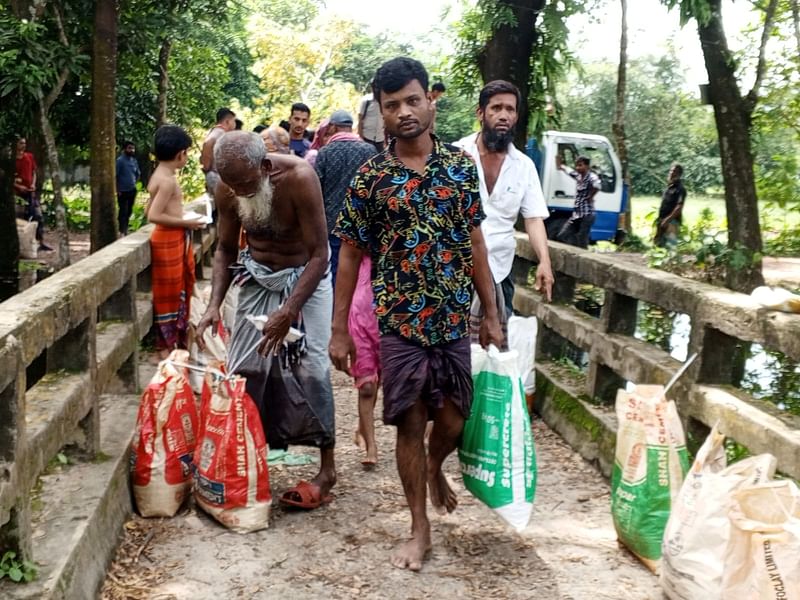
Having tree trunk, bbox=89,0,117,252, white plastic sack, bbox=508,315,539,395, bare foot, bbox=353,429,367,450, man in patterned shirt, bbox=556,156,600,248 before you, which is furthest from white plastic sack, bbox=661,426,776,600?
man in patterned shirt, bbox=556,156,600,248

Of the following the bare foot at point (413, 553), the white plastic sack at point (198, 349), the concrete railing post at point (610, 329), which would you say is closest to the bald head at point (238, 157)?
the white plastic sack at point (198, 349)

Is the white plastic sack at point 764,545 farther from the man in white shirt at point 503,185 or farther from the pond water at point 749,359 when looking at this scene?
the pond water at point 749,359

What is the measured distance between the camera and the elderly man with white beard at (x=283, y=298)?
4312 millimetres

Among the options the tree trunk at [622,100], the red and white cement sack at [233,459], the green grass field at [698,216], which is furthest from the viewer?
the green grass field at [698,216]

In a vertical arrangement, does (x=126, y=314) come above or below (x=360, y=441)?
above

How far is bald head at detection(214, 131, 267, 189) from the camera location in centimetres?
412

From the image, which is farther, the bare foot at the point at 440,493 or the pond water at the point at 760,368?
the pond water at the point at 760,368

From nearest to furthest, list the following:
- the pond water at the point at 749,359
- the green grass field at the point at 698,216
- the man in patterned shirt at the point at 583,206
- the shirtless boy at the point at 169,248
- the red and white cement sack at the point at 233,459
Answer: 1. the red and white cement sack at the point at 233,459
2. the shirtless boy at the point at 169,248
3. the pond water at the point at 749,359
4. the man in patterned shirt at the point at 583,206
5. the green grass field at the point at 698,216

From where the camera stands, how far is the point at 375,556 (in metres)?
4.02

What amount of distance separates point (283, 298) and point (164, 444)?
864mm

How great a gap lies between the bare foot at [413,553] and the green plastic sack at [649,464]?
0.82 m

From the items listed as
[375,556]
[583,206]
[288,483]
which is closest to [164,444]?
[288,483]

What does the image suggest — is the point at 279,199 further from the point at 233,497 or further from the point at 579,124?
the point at 579,124

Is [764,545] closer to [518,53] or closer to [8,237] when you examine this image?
[518,53]
